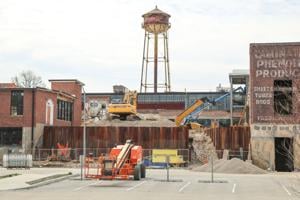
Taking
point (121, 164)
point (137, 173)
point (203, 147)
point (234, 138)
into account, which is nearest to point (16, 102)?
point (203, 147)

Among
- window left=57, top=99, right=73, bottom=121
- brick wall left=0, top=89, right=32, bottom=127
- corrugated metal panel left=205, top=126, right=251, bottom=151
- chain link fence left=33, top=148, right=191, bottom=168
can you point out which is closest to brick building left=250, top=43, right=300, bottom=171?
corrugated metal panel left=205, top=126, right=251, bottom=151

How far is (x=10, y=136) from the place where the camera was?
55.7 metres

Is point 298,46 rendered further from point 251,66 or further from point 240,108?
point 240,108

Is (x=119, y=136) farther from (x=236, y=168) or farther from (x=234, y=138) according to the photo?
(x=236, y=168)

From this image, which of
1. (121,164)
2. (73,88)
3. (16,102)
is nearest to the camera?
(121,164)

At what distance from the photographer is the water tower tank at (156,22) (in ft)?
348

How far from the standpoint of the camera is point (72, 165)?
163 ft

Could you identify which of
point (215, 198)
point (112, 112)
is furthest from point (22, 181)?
point (112, 112)

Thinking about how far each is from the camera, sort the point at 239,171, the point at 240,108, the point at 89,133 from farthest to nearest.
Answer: the point at 240,108, the point at 89,133, the point at 239,171

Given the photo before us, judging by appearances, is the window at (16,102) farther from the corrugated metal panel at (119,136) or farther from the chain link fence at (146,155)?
the chain link fence at (146,155)

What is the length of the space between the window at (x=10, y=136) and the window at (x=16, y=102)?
1.62m

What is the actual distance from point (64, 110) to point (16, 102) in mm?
9014

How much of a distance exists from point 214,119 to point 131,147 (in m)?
67.0

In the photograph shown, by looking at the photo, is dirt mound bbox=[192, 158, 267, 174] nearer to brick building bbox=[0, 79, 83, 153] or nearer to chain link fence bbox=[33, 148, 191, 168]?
chain link fence bbox=[33, 148, 191, 168]
